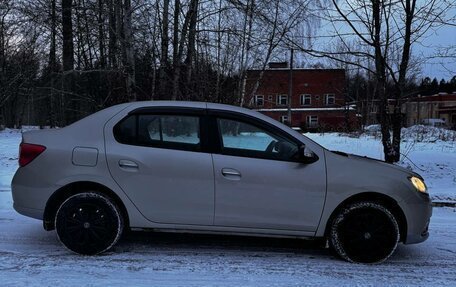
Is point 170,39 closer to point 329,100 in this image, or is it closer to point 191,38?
point 191,38

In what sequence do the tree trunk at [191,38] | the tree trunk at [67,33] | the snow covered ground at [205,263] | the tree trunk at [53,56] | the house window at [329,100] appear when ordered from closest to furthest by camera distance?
1. the snow covered ground at [205,263]
2. the tree trunk at [191,38]
3. the tree trunk at [53,56]
4. the tree trunk at [67,33]
5. the house window at [329,100]

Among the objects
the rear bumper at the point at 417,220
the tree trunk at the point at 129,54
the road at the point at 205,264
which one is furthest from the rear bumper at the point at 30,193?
the tree trunk at the point at 129,54

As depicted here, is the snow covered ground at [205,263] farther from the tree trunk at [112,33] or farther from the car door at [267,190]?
the tree trunk at [112,33]

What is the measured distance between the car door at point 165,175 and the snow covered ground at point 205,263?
1.72ft

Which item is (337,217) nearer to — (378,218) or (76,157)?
(378,218)

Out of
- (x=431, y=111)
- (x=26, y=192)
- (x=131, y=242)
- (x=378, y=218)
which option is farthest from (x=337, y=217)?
(x=431, y=111)

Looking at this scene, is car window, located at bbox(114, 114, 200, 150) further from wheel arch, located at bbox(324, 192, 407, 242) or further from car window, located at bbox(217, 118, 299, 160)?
wheel arch, located at bbox(324, 192, 407, 242)

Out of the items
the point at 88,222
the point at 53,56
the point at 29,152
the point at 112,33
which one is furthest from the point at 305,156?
the point at 53,56

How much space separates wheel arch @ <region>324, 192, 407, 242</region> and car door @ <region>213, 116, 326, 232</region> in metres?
0.17

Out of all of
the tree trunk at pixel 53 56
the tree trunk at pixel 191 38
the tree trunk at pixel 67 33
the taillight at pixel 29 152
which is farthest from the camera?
the tree trunk at pixel 67 33

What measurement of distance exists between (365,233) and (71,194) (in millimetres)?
3185

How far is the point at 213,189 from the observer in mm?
5102

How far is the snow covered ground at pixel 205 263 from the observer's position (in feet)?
15.0

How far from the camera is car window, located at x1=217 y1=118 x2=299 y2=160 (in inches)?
204
